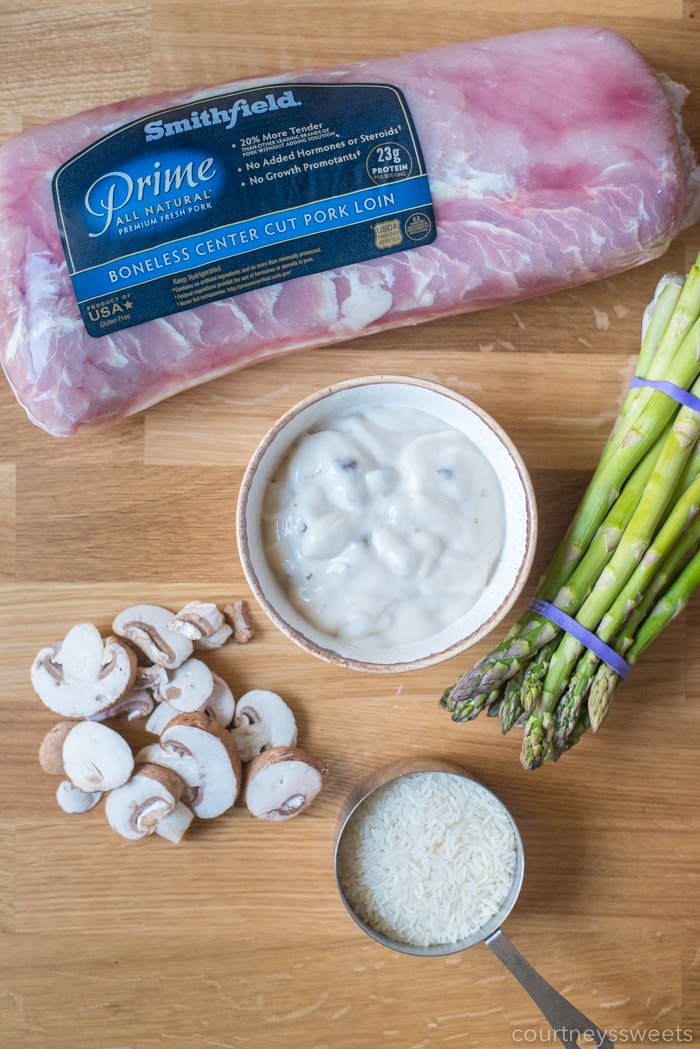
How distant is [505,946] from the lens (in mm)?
1234

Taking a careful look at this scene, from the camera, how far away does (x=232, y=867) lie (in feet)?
4.46

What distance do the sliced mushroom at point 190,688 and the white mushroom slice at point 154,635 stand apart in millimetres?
19

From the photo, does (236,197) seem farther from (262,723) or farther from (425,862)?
(425,862)

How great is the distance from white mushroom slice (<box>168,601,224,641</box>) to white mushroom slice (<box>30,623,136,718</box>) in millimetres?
88

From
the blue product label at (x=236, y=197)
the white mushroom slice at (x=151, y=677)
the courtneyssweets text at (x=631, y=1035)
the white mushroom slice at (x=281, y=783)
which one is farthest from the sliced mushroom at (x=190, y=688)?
the courtneyssweets text at (x=631, y=1035)

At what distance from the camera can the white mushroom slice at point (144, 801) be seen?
1.28m

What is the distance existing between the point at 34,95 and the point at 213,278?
445 mm

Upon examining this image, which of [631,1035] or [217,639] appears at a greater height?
[217,639]

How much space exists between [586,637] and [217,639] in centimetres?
54

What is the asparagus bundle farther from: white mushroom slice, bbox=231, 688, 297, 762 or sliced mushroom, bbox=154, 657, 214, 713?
sliced mushroom, bbox=154, 657, 214, 713

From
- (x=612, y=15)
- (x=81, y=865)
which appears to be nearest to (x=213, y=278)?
(x=612, y=15)

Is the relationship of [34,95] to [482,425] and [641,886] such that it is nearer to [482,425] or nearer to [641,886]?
[482,425]

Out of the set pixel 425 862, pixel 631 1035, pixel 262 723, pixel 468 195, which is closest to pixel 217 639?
pixel 262 723

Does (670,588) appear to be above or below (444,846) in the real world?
above
